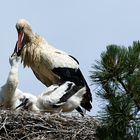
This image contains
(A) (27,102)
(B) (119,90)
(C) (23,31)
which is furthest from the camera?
(C) (23,31)

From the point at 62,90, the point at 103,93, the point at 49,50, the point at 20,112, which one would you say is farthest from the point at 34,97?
the point at 103,93

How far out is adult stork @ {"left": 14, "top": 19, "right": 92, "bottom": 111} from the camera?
9.87 m

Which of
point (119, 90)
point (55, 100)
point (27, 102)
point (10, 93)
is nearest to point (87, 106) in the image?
point (55, 100)

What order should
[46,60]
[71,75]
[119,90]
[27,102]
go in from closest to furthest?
[119,90]
[27,102]
[71,75]
[46,60]

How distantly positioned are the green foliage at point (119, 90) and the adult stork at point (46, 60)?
15.2ft

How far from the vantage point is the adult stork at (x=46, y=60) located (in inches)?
388

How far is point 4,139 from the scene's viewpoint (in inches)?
294

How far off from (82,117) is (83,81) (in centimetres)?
166

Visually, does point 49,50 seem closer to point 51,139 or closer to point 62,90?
point 62,90

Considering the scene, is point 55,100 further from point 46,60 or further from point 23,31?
point 23,31

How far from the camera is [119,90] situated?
4.79 meters

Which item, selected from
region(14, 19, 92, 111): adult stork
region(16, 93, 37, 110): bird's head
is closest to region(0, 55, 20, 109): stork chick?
region(16, 93, 37, 110): bird's head

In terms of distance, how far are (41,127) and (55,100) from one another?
1.01m

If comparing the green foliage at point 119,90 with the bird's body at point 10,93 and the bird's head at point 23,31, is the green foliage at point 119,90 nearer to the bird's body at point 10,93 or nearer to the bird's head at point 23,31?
the bird's body at point 10,93
